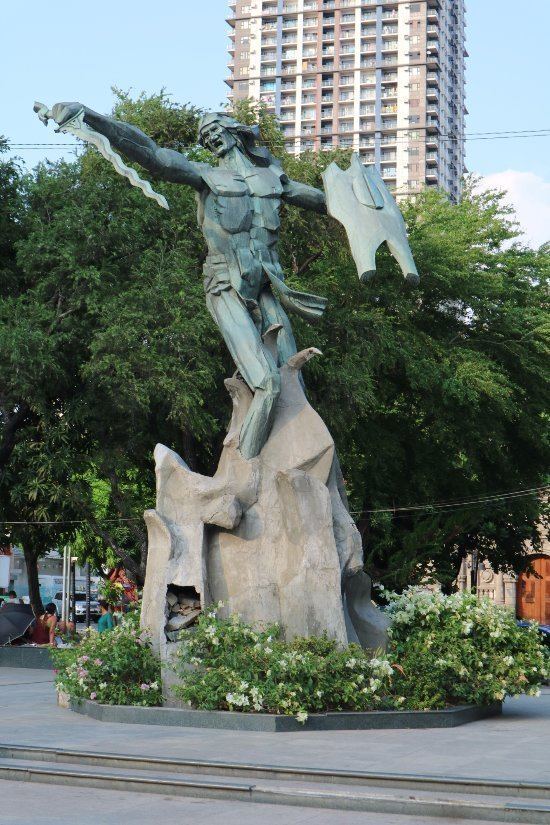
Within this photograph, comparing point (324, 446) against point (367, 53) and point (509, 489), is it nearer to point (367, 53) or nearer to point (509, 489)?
point (509, 489)

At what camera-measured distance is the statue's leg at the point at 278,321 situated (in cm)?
1291

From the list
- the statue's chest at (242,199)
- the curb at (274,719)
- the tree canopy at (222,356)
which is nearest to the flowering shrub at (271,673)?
the curb at (274,719)

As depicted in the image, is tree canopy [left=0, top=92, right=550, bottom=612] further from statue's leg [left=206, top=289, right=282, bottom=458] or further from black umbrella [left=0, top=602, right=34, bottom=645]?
statue's leg [left=206, top=289, right=282, bottom=458]

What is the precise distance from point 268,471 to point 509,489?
1782 cm

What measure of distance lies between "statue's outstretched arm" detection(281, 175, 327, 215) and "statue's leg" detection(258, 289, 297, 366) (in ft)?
3.53

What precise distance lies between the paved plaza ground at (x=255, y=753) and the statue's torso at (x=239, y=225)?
4.71 metres

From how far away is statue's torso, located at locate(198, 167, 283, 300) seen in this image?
502 inches

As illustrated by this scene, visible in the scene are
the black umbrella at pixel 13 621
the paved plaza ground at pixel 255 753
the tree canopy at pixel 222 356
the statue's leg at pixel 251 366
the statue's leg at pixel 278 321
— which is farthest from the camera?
the tree canopy at pixel 222 356

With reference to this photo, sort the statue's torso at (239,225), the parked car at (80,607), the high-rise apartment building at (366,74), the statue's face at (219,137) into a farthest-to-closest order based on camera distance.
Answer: the high-rise apartment building at (366,74) < the parked car at (80,607) < the statue's face at (219,137) < the statue's torso at (239,225)

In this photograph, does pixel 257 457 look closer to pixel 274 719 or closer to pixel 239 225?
pixel 239 225

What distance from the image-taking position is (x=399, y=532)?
3005cm

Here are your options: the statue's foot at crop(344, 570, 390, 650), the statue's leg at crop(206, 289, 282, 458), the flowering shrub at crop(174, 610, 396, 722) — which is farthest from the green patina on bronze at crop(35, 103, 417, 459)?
the flowering shrub at crop(174, 610, 396, 722)

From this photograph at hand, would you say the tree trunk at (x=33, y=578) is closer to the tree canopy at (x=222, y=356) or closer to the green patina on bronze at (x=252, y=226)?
the tree canopy at (x=222, y=356)

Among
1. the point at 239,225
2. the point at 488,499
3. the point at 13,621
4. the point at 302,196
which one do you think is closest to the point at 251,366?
the point at 239,225
